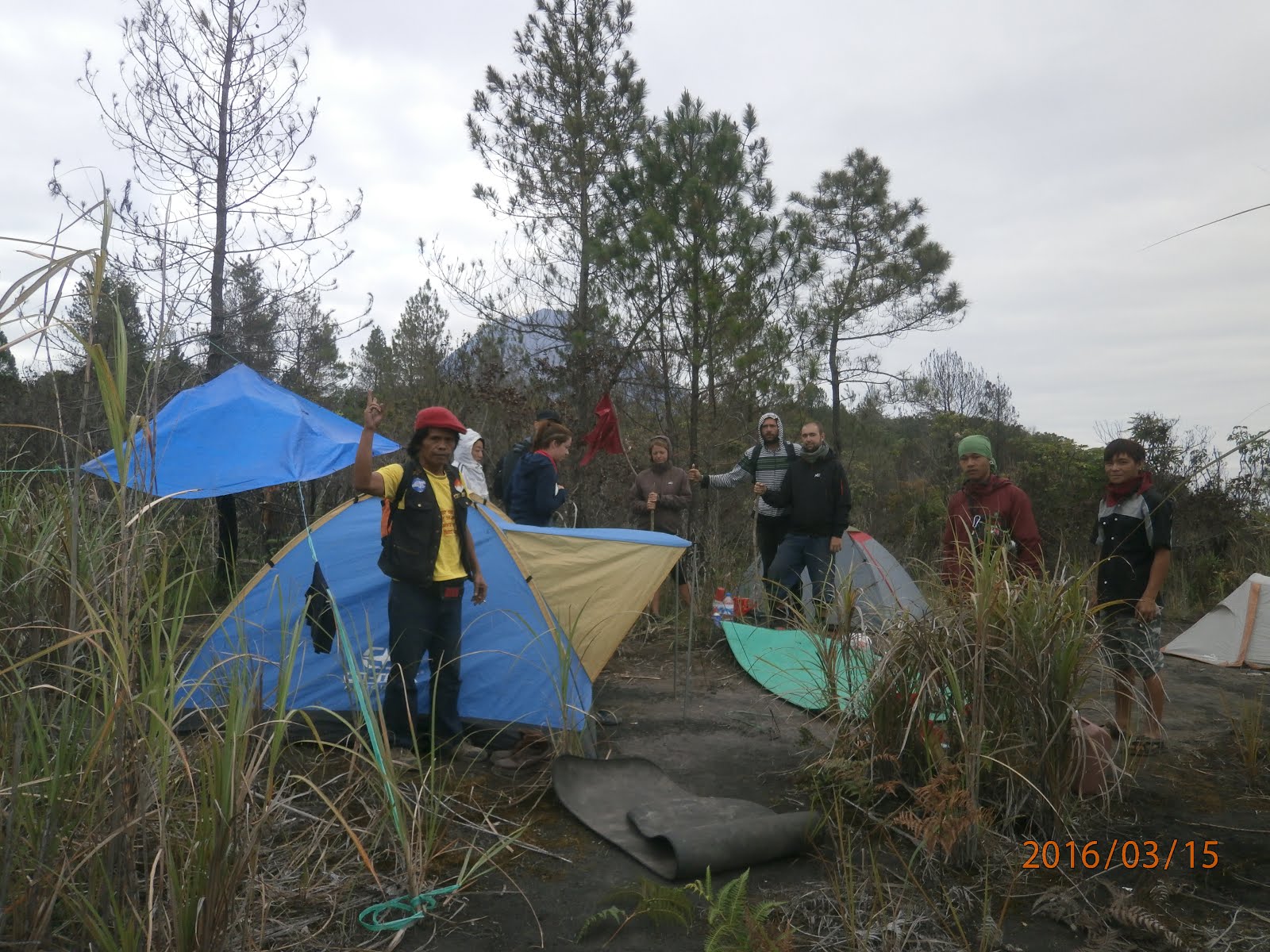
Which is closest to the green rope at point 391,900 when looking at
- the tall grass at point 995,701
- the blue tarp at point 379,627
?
the tall grass at point 995,701

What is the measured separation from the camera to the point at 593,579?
4633mm

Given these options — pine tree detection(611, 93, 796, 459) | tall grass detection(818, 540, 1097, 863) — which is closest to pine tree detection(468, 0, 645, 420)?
pine tree detection(611, 93, 796, 459)

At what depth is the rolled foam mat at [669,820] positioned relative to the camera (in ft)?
10.00

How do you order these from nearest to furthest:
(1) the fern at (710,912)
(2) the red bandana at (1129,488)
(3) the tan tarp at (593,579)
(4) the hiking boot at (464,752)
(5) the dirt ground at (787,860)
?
(1) the fern at (710,912), (5) the dirt ground at (787,860), (4) the hiking boot at (464,752), (2) the red bandana at (1129,488), (3) the tan tarp at (593,579)

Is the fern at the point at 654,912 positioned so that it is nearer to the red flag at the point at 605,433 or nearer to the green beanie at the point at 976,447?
the green beanie at the point at 976,447

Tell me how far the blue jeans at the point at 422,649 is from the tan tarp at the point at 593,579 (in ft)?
1.75

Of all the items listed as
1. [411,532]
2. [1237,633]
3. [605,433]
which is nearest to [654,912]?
[411,532]

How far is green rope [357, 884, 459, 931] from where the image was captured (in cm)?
260

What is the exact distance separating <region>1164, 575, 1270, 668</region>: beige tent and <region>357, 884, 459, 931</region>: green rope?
562 cm

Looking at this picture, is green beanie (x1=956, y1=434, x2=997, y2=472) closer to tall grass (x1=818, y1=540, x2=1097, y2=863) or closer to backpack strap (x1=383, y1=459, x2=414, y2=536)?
tall grass (x1=818, y1=540, x2=1097, y2=863)

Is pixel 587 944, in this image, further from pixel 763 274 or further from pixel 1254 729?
pixel 763 274

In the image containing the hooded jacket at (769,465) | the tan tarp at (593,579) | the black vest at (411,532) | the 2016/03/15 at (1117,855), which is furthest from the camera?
the hooded jacket at (769,465)

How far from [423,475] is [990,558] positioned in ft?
7.73

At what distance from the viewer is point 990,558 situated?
3.24 metres
